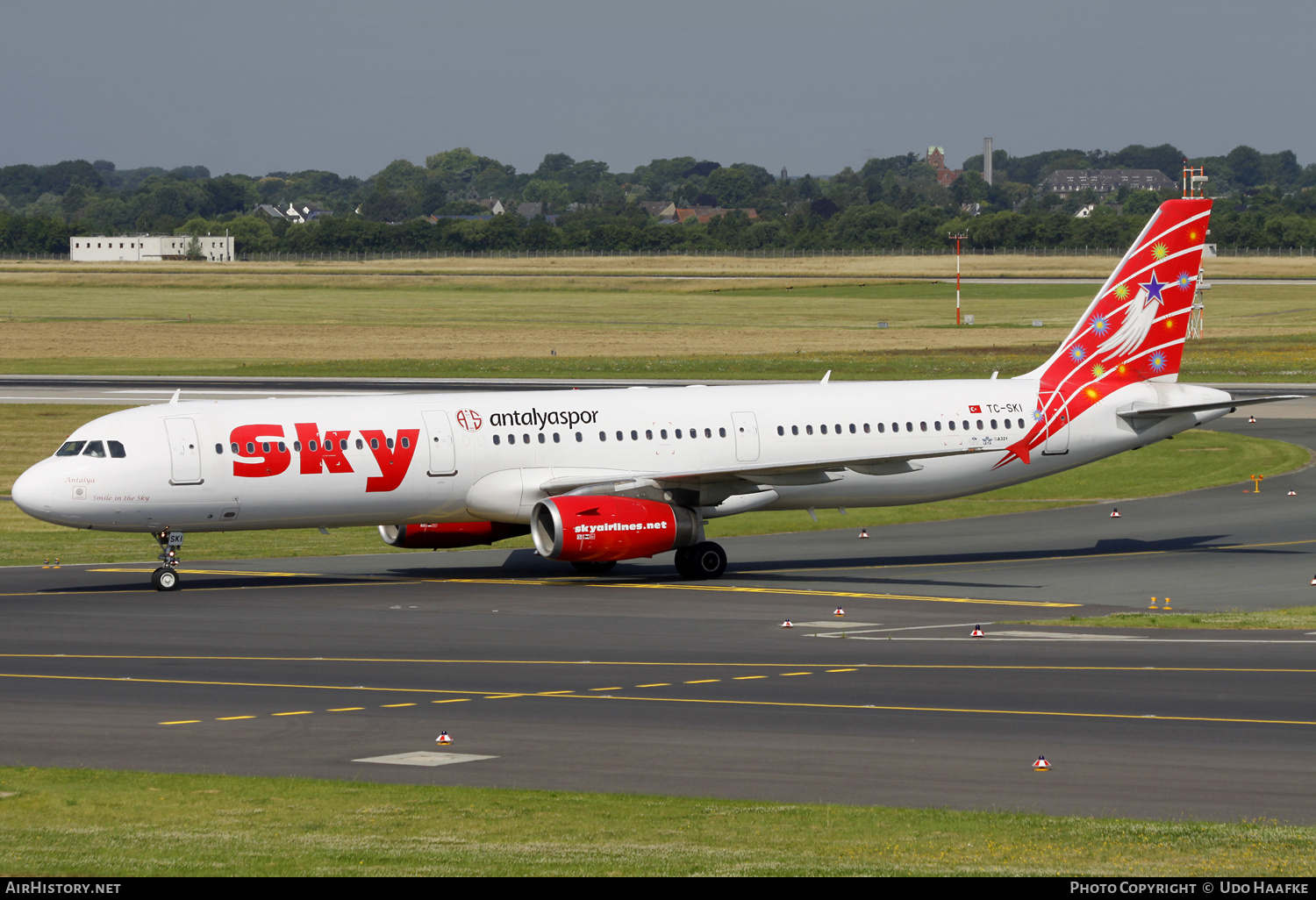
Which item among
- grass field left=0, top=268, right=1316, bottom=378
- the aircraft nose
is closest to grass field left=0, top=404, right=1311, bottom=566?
the aircraft nose

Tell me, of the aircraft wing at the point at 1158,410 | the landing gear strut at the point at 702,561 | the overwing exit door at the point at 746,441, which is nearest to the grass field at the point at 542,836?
the landing gear strut at the point at 702,561

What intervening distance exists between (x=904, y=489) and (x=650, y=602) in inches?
373

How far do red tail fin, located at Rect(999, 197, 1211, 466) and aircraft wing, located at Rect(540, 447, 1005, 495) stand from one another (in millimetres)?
5480

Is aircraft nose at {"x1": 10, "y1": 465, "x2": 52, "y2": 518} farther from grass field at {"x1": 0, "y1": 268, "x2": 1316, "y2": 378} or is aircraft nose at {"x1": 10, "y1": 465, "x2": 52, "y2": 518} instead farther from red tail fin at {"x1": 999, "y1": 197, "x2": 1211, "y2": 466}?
grass field at {"x1": 0, "y1": 268, "x2": 1316, "y2": 378}

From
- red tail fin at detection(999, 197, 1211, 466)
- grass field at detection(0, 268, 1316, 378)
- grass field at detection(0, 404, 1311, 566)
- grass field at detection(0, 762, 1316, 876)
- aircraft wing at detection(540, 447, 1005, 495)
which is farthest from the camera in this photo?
grass field at detection(0, 268, 1316, 378)

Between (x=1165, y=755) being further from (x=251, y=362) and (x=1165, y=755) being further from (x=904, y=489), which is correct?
(x=251, y=362)

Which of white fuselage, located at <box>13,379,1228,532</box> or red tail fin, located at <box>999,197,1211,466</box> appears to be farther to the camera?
red tail fin, located at <box>999,197,1211,466</box>

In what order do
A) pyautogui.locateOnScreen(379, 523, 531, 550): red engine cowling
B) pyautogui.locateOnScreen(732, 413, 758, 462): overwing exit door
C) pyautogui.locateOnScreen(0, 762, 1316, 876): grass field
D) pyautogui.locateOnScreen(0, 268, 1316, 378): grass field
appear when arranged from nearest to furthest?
pyautogui.locateOnScreen(0, 762, 1316, 876): grass field, pyautogui.locateOnScreen(379, 523, 531, 550): red engine cowling, pyautogui.locateOnScreen(732, 413, 758, 462): overwing exit door, pyautogui.locateOnScreen(0, 268, 1316, 378): grass field

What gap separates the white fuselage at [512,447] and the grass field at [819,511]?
7.19 metres

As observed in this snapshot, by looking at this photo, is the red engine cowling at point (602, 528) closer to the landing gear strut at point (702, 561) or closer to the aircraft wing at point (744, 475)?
the aircraft wing at point (744, 475)

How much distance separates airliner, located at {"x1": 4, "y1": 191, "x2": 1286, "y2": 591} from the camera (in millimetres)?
38812

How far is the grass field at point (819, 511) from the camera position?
48.2 meters

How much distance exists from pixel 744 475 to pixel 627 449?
326 cm
